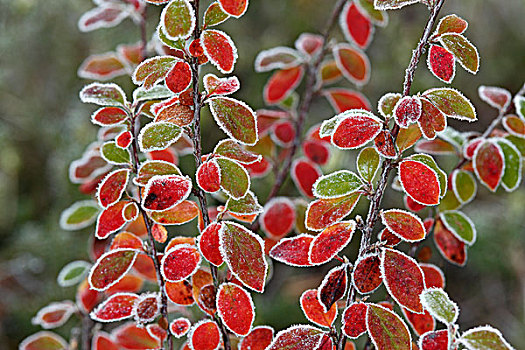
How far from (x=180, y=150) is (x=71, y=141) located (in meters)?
0.86

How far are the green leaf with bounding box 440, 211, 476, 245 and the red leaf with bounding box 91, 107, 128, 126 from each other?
431 millimetres

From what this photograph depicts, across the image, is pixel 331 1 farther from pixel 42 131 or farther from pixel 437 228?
pixel 437 228

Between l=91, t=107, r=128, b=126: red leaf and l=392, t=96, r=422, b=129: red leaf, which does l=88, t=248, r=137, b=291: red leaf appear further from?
l=392, t=96, r=422, b=129: red leaf


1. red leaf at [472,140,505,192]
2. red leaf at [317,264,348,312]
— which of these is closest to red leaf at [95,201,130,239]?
red leaf at [317,264,348,312]

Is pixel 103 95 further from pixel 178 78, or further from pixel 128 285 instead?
pixel 128 285

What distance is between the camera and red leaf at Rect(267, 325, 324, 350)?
0.55m

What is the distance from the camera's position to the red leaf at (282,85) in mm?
934

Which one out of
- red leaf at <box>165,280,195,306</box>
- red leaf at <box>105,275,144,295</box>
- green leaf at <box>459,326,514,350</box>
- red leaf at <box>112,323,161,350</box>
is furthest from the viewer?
red leaf at <box>105,275,144,295</box>

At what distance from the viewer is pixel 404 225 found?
538 millimetres

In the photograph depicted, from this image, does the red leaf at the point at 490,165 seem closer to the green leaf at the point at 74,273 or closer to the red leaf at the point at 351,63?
the red leaf at the point at 351,63

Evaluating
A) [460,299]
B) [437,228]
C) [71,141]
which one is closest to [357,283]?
[437,228]

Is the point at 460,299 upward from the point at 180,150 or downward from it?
downward

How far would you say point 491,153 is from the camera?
0.71 m

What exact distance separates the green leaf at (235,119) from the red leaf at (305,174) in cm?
38
